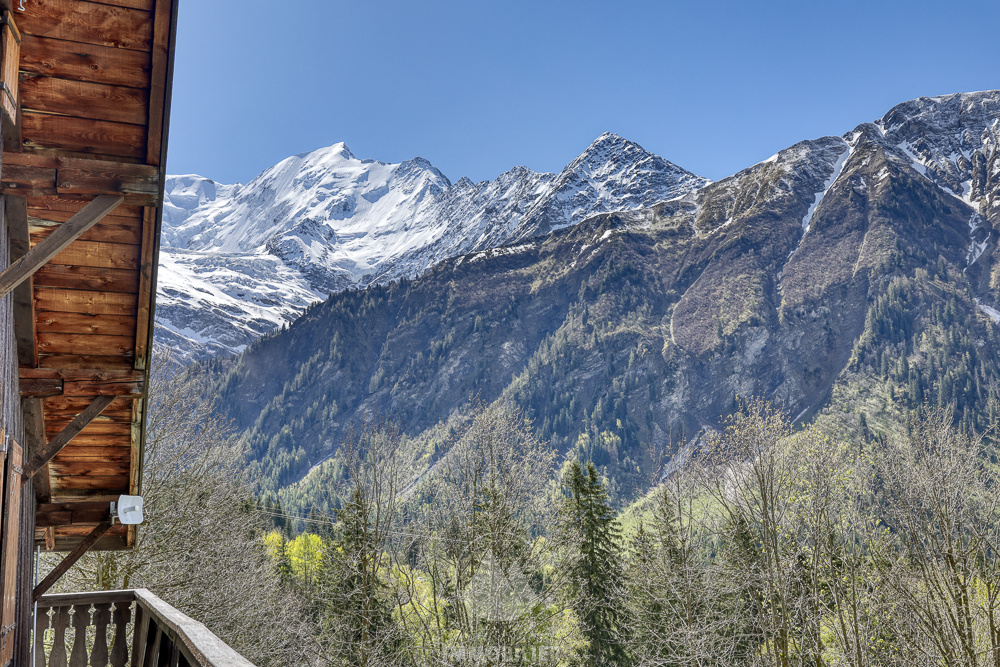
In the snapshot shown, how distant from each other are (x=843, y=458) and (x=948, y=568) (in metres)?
5.06

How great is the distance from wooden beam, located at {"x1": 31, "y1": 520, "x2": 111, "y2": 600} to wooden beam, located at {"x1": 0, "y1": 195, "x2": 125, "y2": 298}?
15.6ft

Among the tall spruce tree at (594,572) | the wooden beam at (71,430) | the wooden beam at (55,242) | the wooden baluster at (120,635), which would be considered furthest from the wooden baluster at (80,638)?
the tall spruce tree at (594,572)

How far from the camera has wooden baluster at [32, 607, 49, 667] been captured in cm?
→ 745

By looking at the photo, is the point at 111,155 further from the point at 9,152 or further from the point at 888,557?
the point at 888,557

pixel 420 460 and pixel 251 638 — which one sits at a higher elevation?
pixel 420 460

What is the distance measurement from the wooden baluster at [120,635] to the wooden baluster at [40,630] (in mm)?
967

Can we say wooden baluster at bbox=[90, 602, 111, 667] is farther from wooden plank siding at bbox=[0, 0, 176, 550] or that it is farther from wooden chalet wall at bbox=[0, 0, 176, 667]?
wooden plank siding at bbox=[0, 0, 176, 550]

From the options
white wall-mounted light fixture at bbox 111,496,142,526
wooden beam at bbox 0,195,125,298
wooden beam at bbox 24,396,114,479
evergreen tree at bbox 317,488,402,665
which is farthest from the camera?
evergreen tree at bbox 317,488,402,665

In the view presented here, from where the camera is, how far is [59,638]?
733cm

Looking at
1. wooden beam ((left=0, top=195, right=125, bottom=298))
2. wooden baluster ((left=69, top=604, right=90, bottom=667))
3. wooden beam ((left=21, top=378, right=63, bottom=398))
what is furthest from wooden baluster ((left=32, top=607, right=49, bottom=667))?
wooden beam ((left=0, top=195, right=125, bottom=298))

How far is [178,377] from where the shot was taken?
21516 millimetres

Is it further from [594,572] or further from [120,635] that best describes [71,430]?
[594,572]

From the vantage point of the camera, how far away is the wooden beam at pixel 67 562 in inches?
299

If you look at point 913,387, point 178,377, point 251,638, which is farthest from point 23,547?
point 913,387
